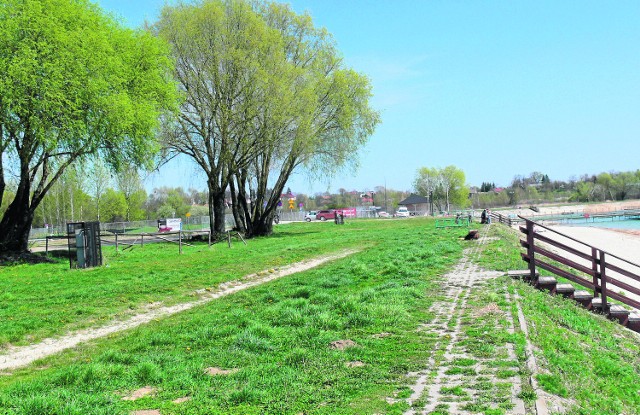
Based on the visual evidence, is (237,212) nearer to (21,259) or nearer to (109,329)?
(21,259)

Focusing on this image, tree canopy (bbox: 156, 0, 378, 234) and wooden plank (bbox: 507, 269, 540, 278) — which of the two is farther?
tree canopy (bbox: 156, 0, 378, 234)

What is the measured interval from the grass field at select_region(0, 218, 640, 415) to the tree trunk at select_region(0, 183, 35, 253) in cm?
1057

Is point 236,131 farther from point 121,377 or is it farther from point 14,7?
point 121,377

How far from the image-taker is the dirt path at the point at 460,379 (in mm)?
4629

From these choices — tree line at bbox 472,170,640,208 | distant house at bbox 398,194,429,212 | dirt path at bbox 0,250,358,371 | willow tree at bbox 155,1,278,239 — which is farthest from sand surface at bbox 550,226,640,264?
tree line at bbox 472,170,640,208

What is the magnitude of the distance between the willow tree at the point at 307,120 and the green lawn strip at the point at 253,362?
26.2 m

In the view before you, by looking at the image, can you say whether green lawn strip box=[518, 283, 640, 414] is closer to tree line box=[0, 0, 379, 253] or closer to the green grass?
the green grass

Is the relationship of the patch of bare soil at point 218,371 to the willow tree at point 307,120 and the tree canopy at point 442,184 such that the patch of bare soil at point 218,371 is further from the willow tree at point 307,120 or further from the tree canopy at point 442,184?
the tree canopy at point 442,184

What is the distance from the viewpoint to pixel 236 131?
33.0 meters

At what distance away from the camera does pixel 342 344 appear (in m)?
6.79

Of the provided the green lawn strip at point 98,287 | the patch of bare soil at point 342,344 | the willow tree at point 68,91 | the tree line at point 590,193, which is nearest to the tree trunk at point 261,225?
the willow tree at point 68,91

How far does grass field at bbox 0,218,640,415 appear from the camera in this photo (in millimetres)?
4879

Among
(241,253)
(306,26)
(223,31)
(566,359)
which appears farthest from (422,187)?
(566,359)

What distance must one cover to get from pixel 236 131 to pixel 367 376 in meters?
28.8
